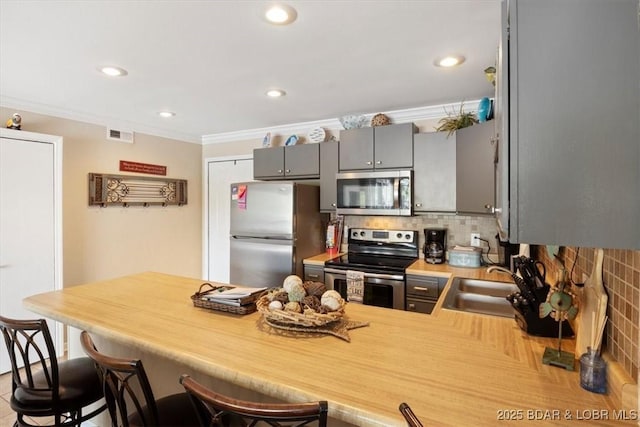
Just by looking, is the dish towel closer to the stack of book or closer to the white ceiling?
the stack of book

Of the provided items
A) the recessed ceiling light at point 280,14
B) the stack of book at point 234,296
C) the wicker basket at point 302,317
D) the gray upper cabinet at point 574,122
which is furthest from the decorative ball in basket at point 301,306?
the recessed ceiling light at point 280,14

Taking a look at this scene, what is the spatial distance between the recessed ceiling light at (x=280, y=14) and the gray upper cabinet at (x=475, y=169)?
1491 mm

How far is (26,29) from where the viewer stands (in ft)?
5.67

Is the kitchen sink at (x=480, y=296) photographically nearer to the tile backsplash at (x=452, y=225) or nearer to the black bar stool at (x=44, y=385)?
the tile backsplash at (x=452, y=225)

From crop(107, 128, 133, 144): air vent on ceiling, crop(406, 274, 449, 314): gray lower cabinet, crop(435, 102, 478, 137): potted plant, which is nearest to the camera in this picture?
crop(406, 274, 449, 314): gray lower cabinet

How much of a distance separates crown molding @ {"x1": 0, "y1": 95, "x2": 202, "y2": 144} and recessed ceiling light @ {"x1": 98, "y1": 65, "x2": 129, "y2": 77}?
1292 millimetres

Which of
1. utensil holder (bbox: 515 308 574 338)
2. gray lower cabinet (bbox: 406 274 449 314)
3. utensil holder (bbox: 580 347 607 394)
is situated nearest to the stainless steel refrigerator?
gray lower cabinet (bbox: 406 274 449 314)

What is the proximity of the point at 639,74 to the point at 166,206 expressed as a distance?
438 cm

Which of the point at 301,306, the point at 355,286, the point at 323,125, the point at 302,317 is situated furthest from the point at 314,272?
the point at 302,317

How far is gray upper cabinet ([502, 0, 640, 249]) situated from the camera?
0.69m

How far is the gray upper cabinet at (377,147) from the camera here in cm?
302

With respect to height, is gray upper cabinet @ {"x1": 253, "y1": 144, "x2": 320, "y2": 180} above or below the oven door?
above

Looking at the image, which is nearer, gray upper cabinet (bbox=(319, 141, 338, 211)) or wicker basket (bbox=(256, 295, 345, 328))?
wicker basket (bbox=(256, 295, 345, 328))

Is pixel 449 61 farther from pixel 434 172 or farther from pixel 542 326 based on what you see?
pixel 542 326
